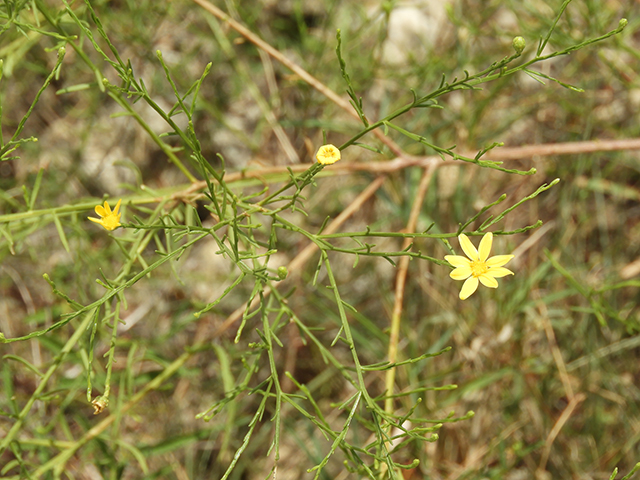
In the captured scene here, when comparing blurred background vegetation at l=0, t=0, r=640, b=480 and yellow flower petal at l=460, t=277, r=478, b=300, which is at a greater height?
yellow flower petal at l=460, t=277, r=478, b=300

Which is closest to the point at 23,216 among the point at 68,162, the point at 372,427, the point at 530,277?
the point at 372,427

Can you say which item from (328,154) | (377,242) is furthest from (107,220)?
(377,242)

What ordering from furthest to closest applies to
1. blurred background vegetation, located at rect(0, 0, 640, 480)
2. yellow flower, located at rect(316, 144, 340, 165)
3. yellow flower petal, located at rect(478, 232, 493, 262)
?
blurred background vegetation, located at rect(0, 0, 640, 480) → yellow flower petal, located at rect(478, 232, 493, 262) → yellow flower, located at rect(316, 144, 340, 165)

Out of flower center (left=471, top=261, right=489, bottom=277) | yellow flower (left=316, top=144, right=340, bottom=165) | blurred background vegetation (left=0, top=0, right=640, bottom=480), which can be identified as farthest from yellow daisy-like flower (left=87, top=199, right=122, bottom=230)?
flower center (left=471, top=261, right=489, bottom=277)

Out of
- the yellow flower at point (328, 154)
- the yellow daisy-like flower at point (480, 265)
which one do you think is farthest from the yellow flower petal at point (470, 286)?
the yellow flower at point (328, 154)

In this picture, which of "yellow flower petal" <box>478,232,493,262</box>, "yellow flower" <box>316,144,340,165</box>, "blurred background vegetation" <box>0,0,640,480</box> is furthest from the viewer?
"blurred background vegetation" <box>0,0,640,480</box>

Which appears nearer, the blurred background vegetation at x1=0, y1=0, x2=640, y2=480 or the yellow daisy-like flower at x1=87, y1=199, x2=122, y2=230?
the yellow daisy-like flower at x1=87, y1=199, x2=122, y2=230

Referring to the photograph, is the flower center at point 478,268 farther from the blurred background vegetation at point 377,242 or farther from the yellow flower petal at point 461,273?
the blurred background vegetation at point 377,242

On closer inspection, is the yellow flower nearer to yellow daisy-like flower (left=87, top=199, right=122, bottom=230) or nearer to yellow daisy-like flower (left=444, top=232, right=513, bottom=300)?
yellow daisy-like flower (left=444, top=232, right=513, bottom=300)

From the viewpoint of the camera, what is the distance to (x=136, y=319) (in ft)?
9.80

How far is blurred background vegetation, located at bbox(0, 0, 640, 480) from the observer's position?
8.38 feet

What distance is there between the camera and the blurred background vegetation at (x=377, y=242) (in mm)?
2553

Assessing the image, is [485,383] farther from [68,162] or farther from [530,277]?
[68,162]

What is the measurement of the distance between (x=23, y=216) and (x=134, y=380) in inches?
35.8
